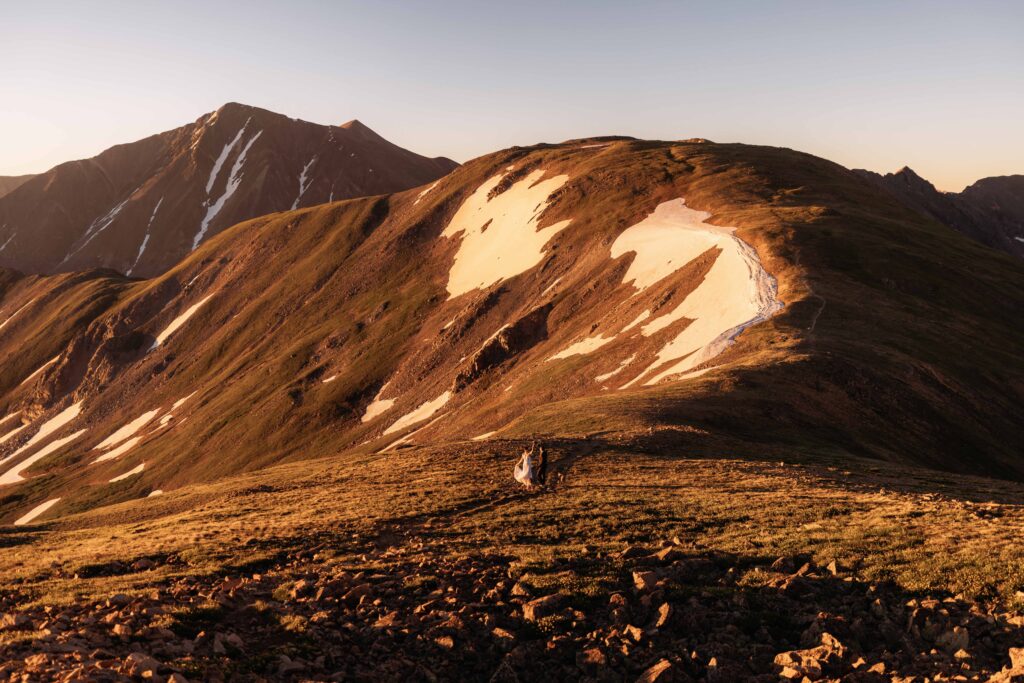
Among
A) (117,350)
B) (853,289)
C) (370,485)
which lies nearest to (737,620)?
(370,485)

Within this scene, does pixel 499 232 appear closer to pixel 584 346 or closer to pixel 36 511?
pixel 584 346

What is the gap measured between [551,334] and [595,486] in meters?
61.1

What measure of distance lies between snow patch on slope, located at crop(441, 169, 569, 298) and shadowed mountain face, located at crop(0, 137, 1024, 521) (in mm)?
791

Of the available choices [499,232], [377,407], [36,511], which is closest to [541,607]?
[377,407]

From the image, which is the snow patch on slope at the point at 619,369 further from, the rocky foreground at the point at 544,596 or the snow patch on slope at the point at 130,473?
the snow patch on slope at the point at 130,473

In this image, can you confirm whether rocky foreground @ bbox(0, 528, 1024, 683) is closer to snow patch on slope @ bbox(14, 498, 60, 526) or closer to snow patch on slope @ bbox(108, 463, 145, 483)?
snow patch on slope @ bbox(108, 463, 145, 483)

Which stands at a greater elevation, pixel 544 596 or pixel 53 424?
pixel 544 596

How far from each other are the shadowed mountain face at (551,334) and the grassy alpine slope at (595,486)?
0.54 meters

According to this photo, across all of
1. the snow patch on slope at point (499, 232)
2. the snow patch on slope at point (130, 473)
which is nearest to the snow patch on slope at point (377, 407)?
the snow patch on slope at point (499, 232)

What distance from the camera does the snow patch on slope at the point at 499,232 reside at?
119500 millimetres

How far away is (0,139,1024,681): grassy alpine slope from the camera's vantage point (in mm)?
14656

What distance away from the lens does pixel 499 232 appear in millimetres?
133875

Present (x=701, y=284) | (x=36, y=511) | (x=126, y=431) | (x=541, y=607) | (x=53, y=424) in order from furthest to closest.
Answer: (x=53, y=424), (x=126, y=431), (x=36, y=511), (x=701, y=284), (x=541, y=607)

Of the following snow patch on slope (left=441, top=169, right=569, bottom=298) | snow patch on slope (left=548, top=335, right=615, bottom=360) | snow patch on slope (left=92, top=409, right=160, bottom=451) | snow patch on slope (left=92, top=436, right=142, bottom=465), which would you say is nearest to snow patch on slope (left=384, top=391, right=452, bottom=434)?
snow patch on slope (left=548, top=335, right=615, bottom=360)
